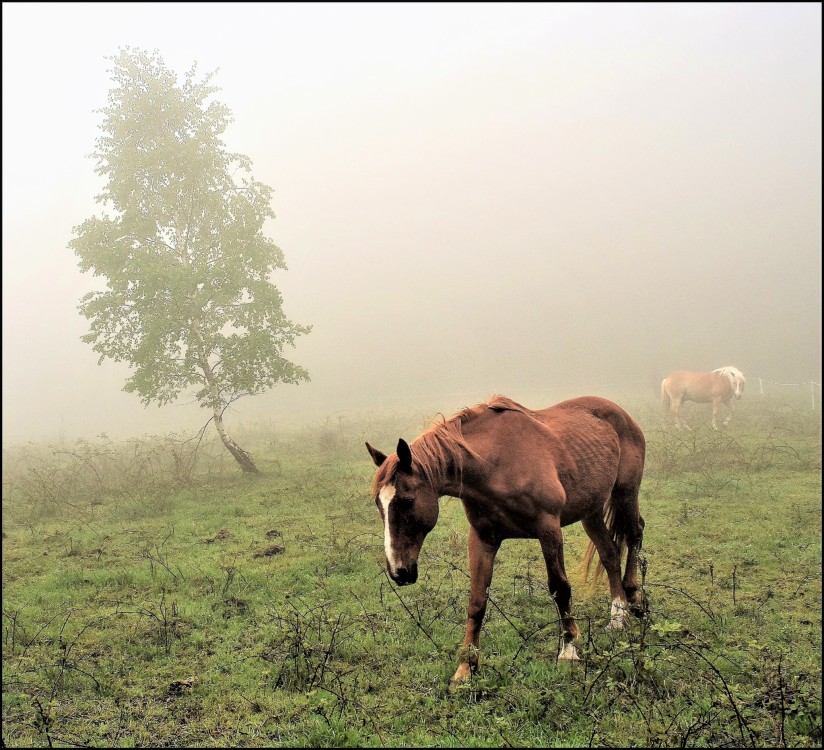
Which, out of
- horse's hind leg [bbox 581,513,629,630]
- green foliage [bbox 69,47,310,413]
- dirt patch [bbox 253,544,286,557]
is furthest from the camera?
green foliage [bbox 69,47,310,413]

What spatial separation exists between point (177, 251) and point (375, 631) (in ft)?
46.3

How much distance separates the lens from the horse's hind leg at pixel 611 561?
17.2 ft

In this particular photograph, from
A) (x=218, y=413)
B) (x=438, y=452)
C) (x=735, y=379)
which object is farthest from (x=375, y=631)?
(x=735, y=379)

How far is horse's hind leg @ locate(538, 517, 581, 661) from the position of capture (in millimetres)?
4426

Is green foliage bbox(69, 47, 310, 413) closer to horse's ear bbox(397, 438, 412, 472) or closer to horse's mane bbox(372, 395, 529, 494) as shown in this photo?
horse's mane bbox(372, 395, 529, 494)

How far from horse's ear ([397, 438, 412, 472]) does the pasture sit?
1.54 m

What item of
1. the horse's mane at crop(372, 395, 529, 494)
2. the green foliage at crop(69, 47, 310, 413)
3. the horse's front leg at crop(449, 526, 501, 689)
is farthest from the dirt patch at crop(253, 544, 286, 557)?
the green foliage at crop(69, 47, 310, 413)

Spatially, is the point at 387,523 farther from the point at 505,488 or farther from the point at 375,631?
the point at 375,631

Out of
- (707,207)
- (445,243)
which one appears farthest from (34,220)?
(707,207)

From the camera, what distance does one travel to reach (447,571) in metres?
7.26

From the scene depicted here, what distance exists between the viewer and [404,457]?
3.84 meters

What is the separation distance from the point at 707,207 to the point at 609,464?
525 ft

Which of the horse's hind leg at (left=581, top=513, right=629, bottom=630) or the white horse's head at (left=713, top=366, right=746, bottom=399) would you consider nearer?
the horse's hind leg at (left=581, top=513, right=629, bottom=630)

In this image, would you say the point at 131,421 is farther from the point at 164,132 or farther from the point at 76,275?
the point at 76,275
